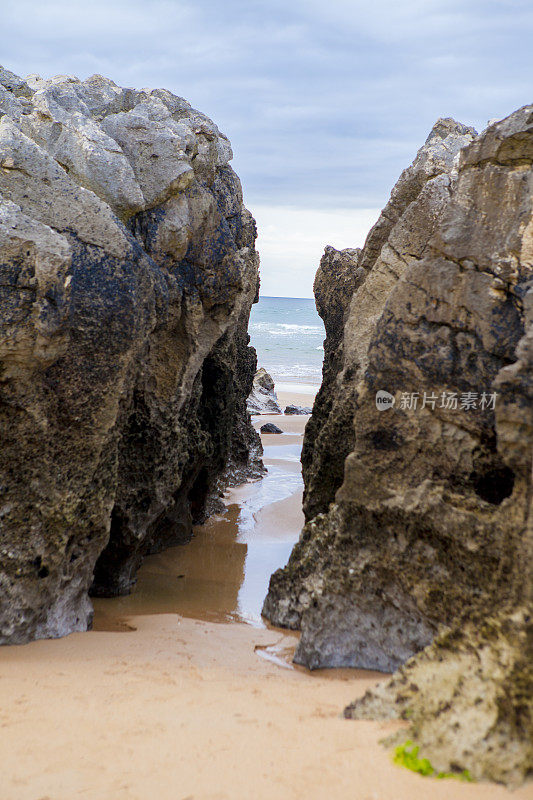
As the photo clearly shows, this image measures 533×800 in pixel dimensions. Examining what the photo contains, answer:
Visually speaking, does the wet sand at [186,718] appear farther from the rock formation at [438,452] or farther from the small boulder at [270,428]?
the small boulder at [270,428]

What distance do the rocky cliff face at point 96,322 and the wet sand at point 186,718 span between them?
625 millimetres

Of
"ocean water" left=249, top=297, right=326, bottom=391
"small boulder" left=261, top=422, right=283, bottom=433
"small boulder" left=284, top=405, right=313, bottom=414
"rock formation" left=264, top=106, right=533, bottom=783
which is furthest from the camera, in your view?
"ocean water" left=249, top=297, right=326, bottom=391

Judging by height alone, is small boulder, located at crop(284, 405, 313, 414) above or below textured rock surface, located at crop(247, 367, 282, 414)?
below

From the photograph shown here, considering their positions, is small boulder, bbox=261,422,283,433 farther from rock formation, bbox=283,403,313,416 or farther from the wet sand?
the wet sand

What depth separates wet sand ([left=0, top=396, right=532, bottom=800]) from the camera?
2.47 meters

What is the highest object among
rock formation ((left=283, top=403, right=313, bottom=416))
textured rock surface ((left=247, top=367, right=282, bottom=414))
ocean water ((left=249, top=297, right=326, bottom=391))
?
ocean water ((left=249, top=297, right=326, bottom=391))

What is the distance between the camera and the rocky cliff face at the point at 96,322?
15.1ft

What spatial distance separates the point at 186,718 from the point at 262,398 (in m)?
17.3

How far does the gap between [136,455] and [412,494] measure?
118 inches

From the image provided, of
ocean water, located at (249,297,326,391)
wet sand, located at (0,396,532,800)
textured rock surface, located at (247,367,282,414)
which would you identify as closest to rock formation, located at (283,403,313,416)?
textured rock surface, located at (247,367,282,414)

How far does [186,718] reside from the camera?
3.14 meters

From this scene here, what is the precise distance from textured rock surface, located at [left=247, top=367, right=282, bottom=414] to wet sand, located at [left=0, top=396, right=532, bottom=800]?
13.5m

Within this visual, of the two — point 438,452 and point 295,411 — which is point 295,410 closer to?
point 295,411

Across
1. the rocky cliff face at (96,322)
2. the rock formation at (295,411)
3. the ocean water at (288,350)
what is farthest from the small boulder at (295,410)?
the rocky cliff face at (96,322)
